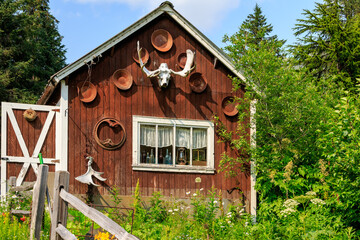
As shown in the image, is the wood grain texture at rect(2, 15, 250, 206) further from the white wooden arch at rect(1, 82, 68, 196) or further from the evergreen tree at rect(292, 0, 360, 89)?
the evergreen tree at rect(292, 0, 360, 89)

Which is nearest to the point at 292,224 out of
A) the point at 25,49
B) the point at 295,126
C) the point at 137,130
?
the point at 295,126

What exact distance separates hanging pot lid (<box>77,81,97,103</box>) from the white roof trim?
1.45ft

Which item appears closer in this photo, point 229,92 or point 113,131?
point 113,131

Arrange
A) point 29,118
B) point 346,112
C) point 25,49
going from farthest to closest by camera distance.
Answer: point 25,49 < point 29,118 < point 346,112

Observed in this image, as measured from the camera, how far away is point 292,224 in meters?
9.69

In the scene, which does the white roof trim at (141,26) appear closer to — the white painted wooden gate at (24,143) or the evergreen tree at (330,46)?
the white painted wooden gate at (24,143)

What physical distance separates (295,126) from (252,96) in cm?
145

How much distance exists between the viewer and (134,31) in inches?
456

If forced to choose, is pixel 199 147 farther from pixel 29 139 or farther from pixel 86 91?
pixel 29 139

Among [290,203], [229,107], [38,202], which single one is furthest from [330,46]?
[38,202]

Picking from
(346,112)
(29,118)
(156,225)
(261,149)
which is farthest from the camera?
(261,149)

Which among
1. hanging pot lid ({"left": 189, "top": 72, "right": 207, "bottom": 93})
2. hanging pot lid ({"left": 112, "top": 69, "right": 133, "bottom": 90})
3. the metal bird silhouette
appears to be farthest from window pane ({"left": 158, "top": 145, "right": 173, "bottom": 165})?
hanging pot lid ({"left": 112, "top": 69, "right": 133, "bottom": 90})

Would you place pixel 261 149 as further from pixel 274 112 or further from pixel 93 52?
pixel 93 52

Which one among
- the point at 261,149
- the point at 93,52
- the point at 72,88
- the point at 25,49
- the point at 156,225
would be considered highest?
the point at 25,49
